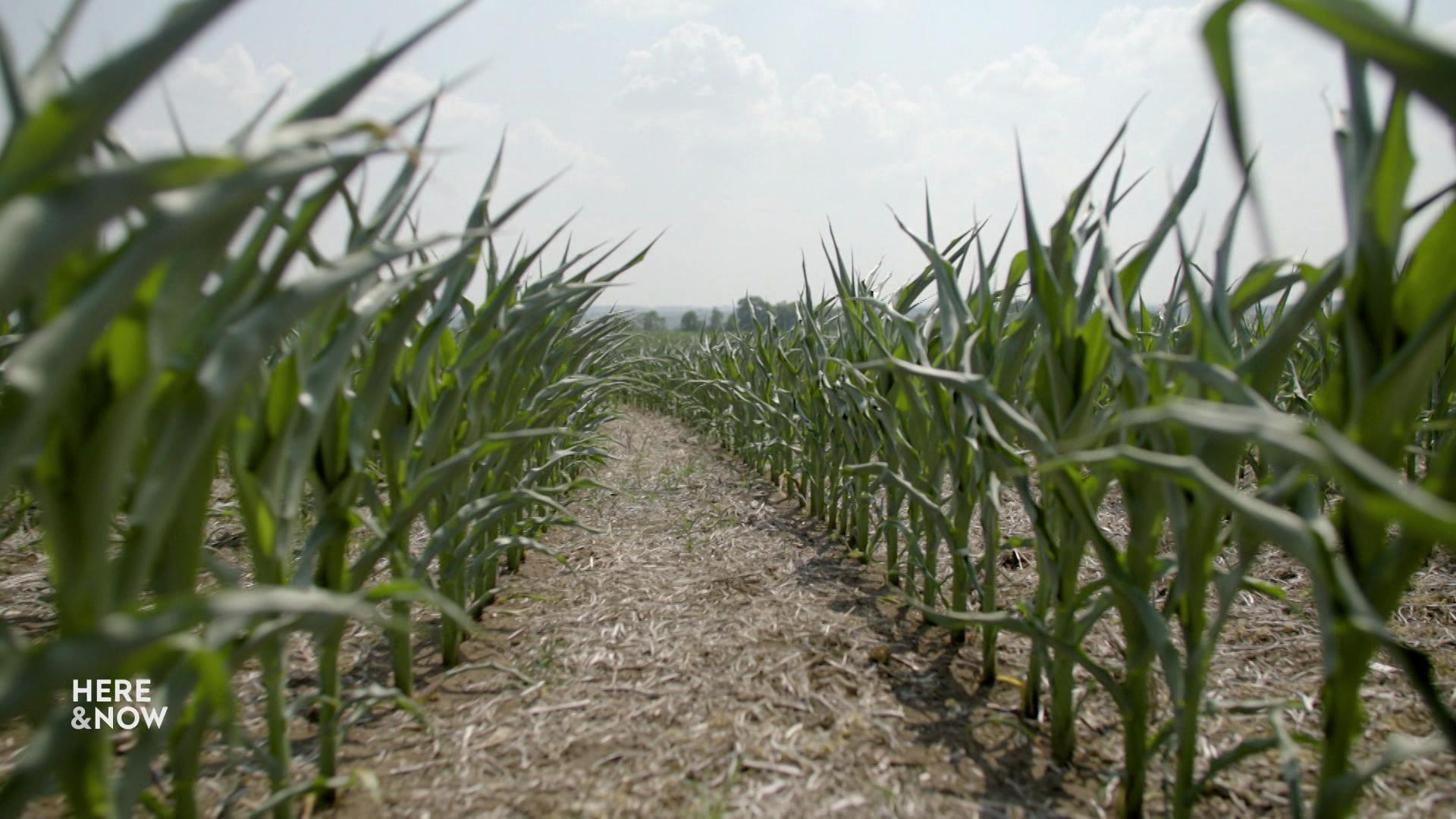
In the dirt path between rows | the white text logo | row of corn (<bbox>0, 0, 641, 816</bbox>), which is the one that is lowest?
the dirt path between rows

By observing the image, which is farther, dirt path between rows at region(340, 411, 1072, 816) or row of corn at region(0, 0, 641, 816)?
dirt path between rows at region(340, 411, 1072, 816)

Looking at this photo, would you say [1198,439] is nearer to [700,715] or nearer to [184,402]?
[700,715]

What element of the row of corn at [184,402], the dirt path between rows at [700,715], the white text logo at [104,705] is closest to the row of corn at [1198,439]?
the dirt path between rows at [700,715]

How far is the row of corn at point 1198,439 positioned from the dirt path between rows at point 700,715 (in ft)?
0.60

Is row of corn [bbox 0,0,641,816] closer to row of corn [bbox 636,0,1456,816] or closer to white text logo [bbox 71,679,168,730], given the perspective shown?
white text logo [bbox 71,679,168,730]

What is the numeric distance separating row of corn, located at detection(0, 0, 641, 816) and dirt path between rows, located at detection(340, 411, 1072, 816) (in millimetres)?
239

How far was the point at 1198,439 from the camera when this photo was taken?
903 mm

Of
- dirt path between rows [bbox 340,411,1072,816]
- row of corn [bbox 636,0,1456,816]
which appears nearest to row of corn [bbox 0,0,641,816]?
dirt path between rows [bbox 340,411,1072,816]

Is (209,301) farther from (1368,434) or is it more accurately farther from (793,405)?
(793,405)

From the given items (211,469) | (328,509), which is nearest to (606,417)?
(328,509)

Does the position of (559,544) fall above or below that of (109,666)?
below

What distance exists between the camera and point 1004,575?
2250mm

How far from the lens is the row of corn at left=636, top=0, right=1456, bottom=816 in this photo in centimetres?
59

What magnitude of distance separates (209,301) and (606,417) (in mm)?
2622
